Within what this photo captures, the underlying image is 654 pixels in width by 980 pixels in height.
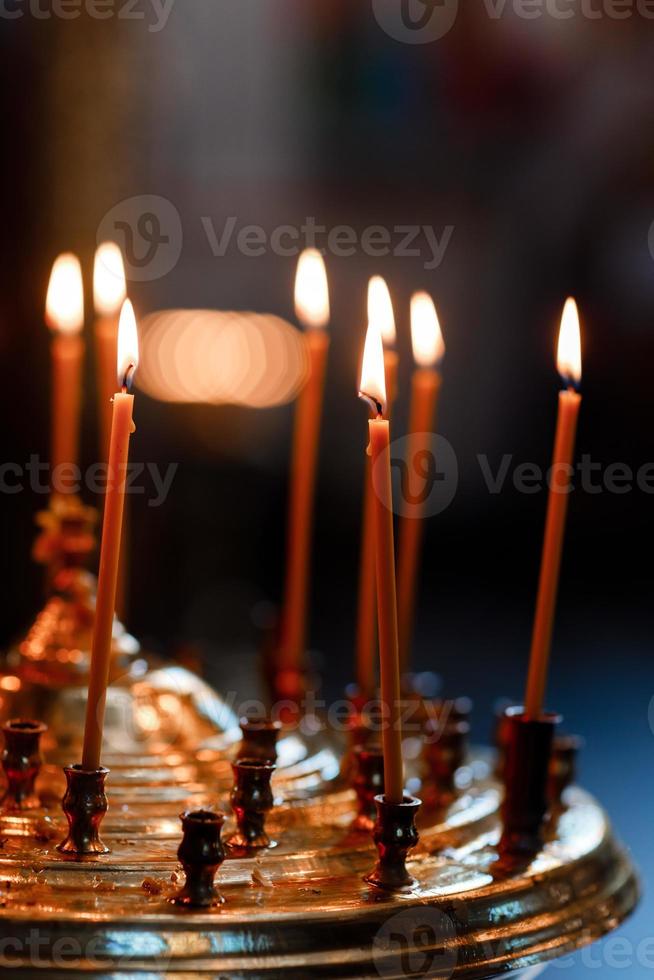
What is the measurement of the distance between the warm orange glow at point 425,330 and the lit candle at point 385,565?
0.28 m

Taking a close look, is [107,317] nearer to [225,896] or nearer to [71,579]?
[71,579]

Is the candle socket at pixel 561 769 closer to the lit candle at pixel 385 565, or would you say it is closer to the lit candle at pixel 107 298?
the lit candle at pixel 385 565

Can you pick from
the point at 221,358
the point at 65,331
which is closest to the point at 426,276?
the point at 221,358

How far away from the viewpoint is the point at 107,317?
39.7 inches

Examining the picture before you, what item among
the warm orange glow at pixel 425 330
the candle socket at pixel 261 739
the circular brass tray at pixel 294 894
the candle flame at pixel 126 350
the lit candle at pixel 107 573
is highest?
the warm orange glow at pixel 425 330

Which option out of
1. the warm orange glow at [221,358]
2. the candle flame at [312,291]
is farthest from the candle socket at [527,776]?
the warm orange glow at [221,358]

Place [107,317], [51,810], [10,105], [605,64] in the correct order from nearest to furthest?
[51,810] → [107,317] → [10,105] → [605,64]

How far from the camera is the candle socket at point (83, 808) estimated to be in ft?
2.05

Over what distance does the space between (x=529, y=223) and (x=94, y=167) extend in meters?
1.31

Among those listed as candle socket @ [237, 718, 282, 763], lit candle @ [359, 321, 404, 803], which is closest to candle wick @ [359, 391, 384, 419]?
lit candle @ [359, 321, 404, 803]

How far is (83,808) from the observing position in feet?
2.07

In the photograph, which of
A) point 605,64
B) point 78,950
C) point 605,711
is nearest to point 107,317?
point 78,950

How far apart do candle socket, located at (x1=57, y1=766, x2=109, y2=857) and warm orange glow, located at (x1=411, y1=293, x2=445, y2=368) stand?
419 millimetres

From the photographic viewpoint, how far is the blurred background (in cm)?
211
